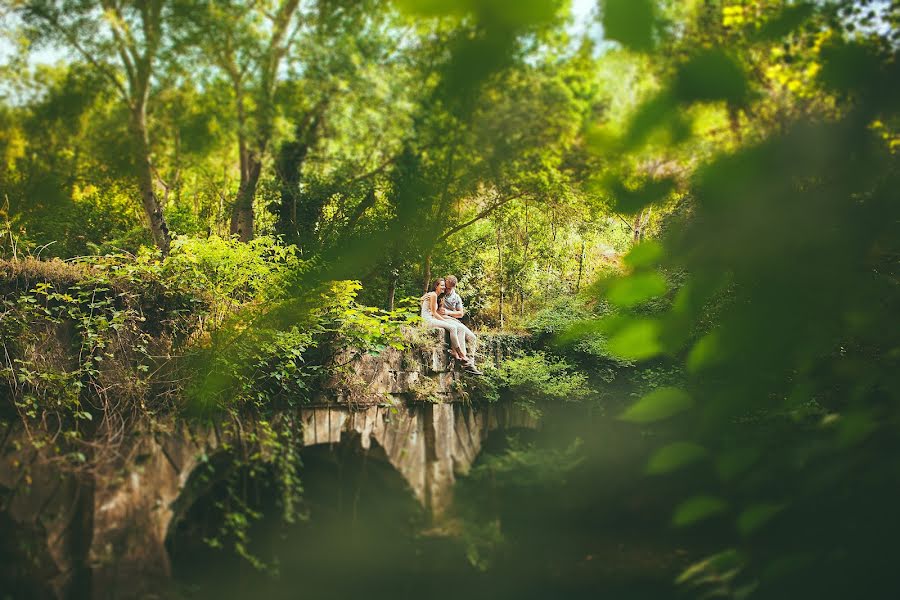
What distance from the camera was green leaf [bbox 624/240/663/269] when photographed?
17.3 inches

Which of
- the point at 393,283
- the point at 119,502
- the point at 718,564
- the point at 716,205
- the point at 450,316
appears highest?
the point at 450,316

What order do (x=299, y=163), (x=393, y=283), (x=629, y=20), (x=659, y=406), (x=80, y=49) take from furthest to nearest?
1. (x=393, y=283)
2. (x=299, y=163)
3. (x=80, y=49)
4. (x=659, y=406)
5. (x=629, y=20)

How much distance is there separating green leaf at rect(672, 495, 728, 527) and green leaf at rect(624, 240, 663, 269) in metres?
0.16

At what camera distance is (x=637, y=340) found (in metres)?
0.44

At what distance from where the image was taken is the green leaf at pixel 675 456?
45 cm

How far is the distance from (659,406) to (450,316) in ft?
11.9

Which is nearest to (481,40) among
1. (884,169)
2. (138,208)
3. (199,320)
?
(884,169)

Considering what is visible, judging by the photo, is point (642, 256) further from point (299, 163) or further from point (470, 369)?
point (470, 369)

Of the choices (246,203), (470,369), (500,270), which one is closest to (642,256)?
(246,203)

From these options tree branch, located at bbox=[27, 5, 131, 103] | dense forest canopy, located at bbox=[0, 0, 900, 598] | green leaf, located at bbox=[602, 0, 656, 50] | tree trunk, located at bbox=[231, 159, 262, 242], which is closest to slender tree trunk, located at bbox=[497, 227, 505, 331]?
tree trunk, located at bbox=[231, 159, 262, 242]

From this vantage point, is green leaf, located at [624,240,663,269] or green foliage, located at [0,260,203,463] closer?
green leaf, located at [624,240,663,269]

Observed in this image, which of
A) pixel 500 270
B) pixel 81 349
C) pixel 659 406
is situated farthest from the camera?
pixel 500 270

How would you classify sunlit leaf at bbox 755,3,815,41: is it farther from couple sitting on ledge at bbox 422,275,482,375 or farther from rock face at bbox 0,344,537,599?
couple sitting on ledge at bbox 422,275,482,375

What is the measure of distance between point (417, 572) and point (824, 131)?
2.58m
